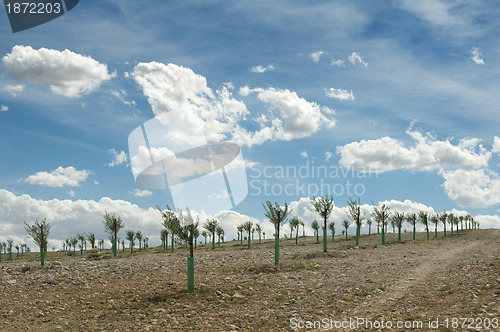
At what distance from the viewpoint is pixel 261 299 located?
1619 cm

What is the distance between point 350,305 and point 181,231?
10448 millimetres

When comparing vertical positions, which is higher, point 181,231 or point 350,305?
point 181,231

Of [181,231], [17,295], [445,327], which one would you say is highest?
[181,231]

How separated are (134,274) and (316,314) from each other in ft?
50.4

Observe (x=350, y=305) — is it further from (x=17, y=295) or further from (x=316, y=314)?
(x=17, y=295)

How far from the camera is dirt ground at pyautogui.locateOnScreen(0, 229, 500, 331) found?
495 inches

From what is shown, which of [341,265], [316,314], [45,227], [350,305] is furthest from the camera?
[45,227]

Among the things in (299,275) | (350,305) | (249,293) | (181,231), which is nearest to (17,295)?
(181,231)

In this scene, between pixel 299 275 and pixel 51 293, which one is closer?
pixel 51 293

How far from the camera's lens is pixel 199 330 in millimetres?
12539

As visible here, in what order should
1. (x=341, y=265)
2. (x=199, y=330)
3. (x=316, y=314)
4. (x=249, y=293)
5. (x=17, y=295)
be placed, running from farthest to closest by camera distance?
(x=341, y=265) → (x=17, y=295) → (x=249, y=293) → (x=316, y=314) → (x=199, y=330)

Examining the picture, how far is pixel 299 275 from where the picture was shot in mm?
21688

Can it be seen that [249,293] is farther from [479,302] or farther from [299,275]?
[479,302]

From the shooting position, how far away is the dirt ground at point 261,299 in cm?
1256
